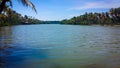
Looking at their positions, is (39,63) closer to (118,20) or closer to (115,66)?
(115,66)

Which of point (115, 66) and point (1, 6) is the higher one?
point (1, 6)

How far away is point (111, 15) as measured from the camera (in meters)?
186

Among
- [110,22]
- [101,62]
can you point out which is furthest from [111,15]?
[101,62]

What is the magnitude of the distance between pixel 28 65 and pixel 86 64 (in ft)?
11.8

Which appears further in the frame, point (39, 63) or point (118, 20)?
point (118, 20)

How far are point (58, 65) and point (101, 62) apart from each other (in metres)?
2.95

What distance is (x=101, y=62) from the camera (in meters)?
14.5

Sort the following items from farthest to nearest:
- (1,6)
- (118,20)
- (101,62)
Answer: (118,20), (101,62), (1,6)

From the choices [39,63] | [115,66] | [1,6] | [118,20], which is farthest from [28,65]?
[118,20]

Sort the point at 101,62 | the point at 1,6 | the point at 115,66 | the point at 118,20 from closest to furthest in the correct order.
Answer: the point at 1,6 → the point at 115,66 → the point at 101,62 → the point at 118,20

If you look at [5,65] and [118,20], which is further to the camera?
[118,20]

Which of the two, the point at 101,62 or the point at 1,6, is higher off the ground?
the point at 1,6

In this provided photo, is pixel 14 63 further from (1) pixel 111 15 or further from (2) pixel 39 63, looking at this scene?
(1) pixel 111 15

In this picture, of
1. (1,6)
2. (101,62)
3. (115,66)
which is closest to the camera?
(1,6)
